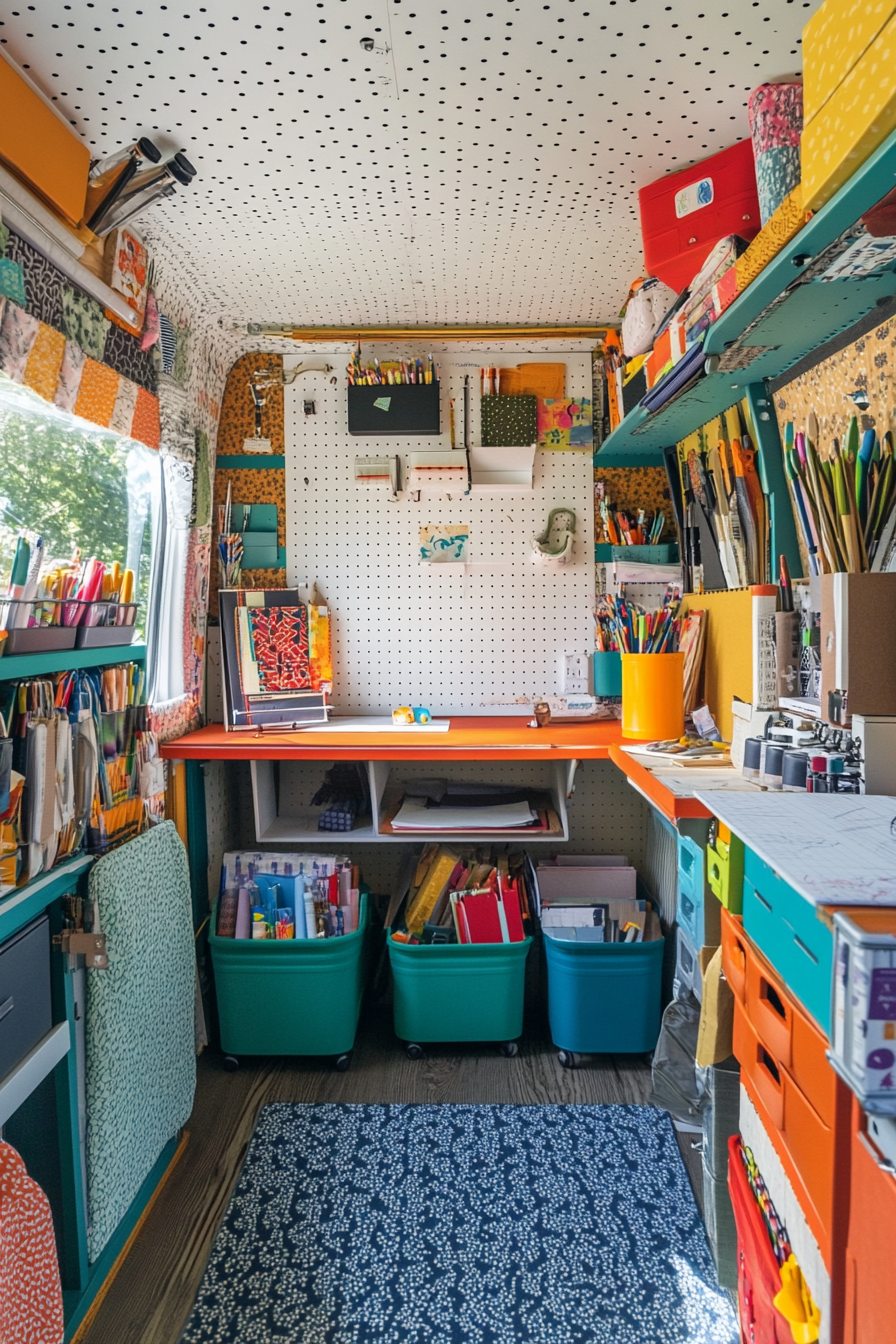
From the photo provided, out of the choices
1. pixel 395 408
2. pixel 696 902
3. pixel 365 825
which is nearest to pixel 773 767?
pixel 696 902

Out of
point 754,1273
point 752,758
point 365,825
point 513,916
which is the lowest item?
point 754,1273

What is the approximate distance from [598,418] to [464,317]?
0.60 meters

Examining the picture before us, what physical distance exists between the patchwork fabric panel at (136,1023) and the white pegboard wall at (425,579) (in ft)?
3.62

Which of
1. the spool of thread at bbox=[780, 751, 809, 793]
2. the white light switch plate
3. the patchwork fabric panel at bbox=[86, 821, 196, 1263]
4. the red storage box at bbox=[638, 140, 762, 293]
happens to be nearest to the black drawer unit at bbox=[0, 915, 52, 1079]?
the patchwork fabric panel at bbox=[86, 821, 196, 1263]

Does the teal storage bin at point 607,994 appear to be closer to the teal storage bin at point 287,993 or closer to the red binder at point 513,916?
the red binder at point 513,916

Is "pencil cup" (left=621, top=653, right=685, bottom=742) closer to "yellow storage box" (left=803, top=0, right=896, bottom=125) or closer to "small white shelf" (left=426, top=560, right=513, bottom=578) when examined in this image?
"small white shelf" (left=426, top=560, right=513, bottom=578)

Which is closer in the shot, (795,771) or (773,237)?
(773,237)

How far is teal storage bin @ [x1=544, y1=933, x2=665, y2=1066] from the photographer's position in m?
2.24

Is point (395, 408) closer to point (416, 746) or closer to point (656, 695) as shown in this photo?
point (416, 746)

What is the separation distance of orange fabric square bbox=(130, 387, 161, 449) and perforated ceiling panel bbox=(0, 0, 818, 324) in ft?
1.25

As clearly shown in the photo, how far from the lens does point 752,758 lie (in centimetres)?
150

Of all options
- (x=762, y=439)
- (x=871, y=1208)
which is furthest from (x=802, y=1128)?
(x=762, y=439)

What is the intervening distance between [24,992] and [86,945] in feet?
0.47

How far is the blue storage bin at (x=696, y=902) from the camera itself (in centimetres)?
151
